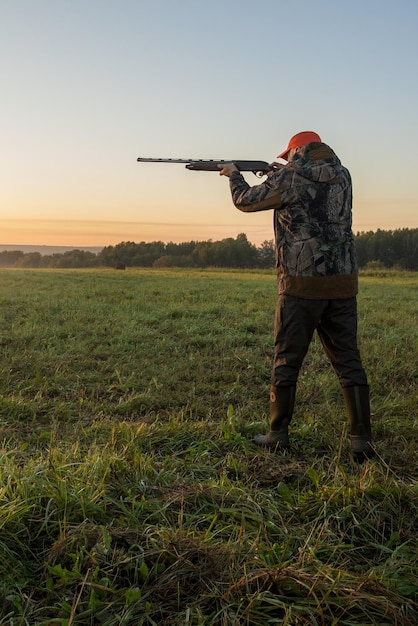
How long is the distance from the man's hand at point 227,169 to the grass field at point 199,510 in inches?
90.7

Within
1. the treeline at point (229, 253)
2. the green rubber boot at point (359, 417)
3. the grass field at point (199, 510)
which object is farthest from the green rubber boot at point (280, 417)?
the treeline at point (229, 253)

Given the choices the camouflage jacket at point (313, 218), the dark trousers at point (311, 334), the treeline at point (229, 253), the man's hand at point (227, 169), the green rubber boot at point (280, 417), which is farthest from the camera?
the treeline at point (229, 253)

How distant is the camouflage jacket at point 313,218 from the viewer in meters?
3.71

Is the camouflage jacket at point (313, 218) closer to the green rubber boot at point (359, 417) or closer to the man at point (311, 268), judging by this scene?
the man at point (311, 268)

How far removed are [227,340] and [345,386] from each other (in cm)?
445

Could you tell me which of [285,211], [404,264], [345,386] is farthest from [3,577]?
[404,264]

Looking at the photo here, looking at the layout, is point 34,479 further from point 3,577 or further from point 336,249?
point 336,249

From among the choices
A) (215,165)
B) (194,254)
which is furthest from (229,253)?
(215,165)

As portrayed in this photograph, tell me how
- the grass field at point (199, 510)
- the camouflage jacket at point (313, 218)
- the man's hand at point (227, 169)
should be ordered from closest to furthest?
the grass field at point (199, 510), the camouflage jacket at point (313, 218), the man's hand at point (227, 169)

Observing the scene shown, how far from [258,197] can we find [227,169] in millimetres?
826

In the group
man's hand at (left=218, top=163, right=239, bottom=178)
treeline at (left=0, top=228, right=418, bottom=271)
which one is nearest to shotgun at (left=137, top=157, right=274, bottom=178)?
man's hand at (left=218, top=163, right=239, bottom=178)

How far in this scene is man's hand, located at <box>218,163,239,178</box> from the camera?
14.4ft

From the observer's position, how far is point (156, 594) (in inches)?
87.0

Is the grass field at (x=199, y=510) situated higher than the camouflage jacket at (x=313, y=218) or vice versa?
the camouflage jacket at (x=313, y=218)
